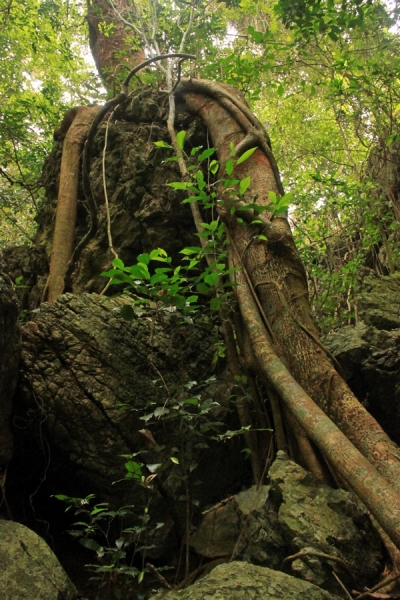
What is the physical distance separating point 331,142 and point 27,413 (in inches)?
312

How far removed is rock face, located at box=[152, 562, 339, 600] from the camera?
1584 millimetres

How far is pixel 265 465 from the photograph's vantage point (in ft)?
9.29

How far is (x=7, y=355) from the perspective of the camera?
2629 millimetres

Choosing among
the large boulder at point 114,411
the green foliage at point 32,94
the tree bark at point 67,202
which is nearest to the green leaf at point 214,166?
the large boulder at point 114,411

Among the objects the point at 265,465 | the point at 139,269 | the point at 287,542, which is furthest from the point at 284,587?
the point at 139,269

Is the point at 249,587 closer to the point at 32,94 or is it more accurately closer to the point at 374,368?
the point at 374,368

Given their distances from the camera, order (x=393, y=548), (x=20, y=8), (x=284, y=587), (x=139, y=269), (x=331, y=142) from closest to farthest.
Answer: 1. (x=284, y=587)
2. (x=393, y=548)
3. (x=139, y=269)
4. (x=20, y=8)
5. (x=331, y=142)

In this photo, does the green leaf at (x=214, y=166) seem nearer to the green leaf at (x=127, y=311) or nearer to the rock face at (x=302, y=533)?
the green leaf at (x=127, y=311)

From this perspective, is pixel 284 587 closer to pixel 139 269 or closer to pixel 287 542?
pixel 287 542

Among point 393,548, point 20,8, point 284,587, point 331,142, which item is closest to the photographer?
point 284,587

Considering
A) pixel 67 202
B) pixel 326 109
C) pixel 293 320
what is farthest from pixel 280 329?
pixel 326 109

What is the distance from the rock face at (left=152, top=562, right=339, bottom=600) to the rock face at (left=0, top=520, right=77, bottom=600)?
674 mm

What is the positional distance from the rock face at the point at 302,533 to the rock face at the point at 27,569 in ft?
2.74

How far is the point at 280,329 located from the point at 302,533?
→ 1.32m
